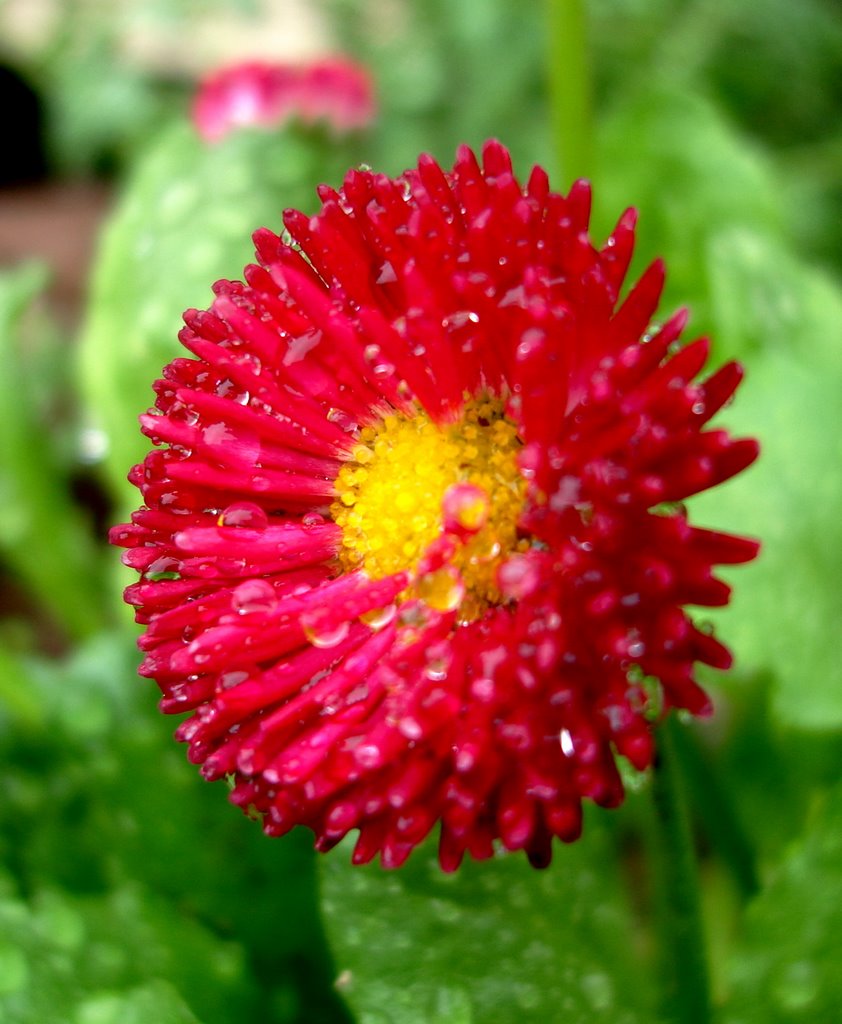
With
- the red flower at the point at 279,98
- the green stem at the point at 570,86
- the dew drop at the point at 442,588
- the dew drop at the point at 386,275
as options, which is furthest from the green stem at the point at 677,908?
the red flower at the point at 279,98

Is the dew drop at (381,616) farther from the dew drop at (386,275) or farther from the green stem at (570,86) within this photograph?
the green stem at (570,86)

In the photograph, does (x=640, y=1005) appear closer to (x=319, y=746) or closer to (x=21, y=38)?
(x=319, y=746)

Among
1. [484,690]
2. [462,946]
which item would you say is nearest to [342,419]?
[484,690]

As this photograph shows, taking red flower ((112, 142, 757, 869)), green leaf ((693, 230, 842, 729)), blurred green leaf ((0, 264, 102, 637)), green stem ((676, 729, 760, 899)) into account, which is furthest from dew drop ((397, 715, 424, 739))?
blurred green leaf ((0, 264, 102, 637))

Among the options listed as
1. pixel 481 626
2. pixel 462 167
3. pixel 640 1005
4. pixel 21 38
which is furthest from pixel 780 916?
pixel 21 38

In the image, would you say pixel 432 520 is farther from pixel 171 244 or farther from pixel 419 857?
pixel 171 244

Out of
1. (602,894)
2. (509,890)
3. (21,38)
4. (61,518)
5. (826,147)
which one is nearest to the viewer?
(509,890)
